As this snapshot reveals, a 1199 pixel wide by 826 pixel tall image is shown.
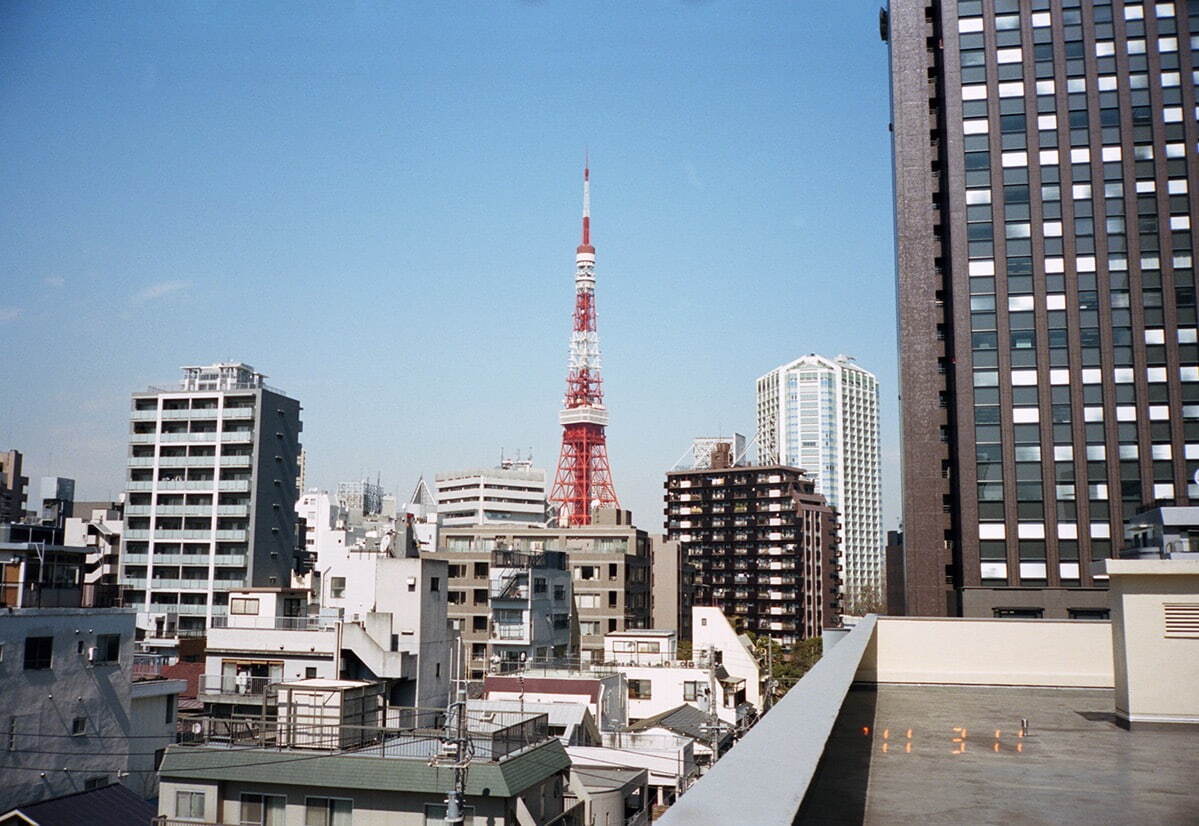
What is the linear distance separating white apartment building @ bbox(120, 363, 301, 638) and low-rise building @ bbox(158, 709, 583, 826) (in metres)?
39.1

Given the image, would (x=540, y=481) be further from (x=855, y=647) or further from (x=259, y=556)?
(x=855, y=647)

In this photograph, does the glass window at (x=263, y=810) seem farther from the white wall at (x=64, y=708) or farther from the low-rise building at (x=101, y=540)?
the low-rise building at (x=101, y=540)

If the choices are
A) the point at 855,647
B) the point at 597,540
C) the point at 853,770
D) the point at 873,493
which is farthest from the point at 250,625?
the point at 873,493

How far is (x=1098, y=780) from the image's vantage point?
6.38m

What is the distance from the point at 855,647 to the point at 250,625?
2924cm

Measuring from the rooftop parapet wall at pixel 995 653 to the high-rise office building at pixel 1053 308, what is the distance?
26.7 m

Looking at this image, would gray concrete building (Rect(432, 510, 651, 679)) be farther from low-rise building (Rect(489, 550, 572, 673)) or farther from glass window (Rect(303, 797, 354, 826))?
glass window (Rect(303, 797, 354, 826))

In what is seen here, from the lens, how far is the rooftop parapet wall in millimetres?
13672

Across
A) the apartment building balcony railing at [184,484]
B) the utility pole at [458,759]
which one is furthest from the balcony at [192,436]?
the utility pole at [458,759]

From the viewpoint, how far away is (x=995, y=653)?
13930mm

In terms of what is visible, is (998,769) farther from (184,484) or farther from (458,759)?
(184,484)

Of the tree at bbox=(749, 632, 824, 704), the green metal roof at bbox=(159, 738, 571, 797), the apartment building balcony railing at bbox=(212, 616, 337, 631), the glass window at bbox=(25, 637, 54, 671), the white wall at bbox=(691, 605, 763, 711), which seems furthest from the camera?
the tree at bbox=(749, 632, 824, 704)

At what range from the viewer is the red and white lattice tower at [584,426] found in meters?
92.4

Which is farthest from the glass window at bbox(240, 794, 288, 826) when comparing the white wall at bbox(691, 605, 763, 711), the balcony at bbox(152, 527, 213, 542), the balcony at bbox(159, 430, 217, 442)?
the balcony at bbox(159, 430, 217, 442)
